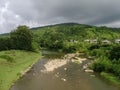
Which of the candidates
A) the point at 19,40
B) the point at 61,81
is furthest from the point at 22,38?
the point at 61,81

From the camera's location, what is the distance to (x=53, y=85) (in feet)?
178

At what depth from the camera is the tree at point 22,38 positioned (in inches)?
5032

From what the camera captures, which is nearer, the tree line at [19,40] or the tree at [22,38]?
the tree line at [19,40]

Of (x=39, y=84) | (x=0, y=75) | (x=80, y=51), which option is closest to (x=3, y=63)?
(x=0, y=75)

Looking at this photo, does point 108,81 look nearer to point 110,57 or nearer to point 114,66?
point 114,66

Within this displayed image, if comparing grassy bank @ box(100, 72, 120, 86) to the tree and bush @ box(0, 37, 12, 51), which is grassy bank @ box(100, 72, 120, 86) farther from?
bush @ box(0, 37, 12, 51)

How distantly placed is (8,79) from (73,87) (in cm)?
1563

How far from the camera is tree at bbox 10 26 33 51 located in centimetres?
12781

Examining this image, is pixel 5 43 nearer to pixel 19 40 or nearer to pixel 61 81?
pixel 19 40

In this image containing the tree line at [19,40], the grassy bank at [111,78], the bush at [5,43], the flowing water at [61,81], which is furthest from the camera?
the tree line at [19,40]

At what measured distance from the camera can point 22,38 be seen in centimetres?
12850

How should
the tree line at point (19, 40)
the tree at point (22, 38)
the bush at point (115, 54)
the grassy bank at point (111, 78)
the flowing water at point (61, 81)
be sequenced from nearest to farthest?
the flowing water at point (61, 81) < the grassy bank at point (111, 78) < the bush at point (115, 54) < the tree line at point (19, 40) < the tree at point (22, 38)

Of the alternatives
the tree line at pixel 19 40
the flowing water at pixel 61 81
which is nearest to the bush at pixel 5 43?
the tree line at pixel 19 40

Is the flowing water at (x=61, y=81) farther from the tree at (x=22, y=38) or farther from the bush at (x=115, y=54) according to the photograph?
the tree at (x=22, y=38)
